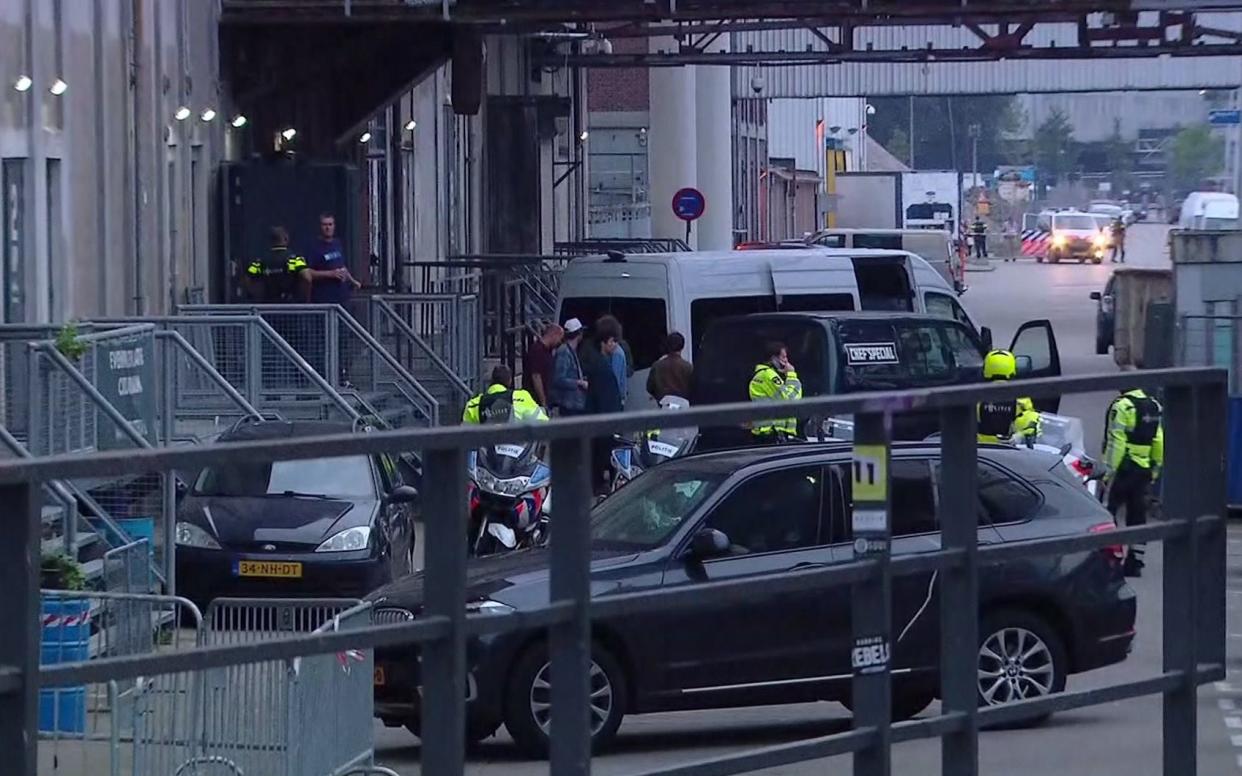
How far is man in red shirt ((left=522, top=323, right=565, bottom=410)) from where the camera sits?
21297mm

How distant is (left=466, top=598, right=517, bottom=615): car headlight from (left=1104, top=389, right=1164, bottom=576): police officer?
6.02ft

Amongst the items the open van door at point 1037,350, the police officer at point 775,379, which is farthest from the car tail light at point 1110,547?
the open van door at point 1037,350

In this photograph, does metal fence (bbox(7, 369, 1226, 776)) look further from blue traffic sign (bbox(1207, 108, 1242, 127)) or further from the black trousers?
blue traffic sign (bbox(1207, 108, 1242, 127))

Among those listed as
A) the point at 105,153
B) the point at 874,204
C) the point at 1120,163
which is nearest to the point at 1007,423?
the point at 105,153

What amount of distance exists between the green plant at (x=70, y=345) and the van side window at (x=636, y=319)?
949 cm

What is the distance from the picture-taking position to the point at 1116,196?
391ft

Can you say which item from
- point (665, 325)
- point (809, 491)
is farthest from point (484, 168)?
point (809, 491)

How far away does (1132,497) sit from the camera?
7059mm

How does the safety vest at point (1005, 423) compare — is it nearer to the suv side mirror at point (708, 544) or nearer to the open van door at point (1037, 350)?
the suv side mirror at point (708, 544)

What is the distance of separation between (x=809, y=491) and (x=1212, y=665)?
5.93 feet

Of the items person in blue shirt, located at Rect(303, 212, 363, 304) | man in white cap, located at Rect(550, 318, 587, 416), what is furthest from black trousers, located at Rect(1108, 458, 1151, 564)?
person in blue shirt, located at Rect(303, 212, 363, 304)

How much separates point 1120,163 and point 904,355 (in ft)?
263

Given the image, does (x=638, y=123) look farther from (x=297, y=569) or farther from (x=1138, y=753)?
(x=1138, y=753)

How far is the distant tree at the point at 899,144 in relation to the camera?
5384 inches
